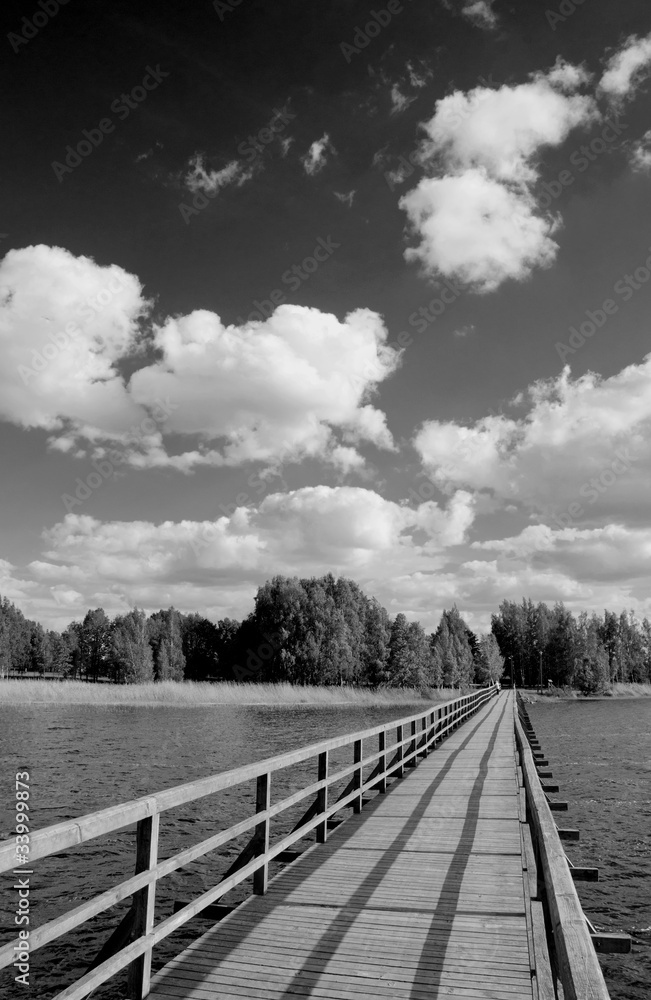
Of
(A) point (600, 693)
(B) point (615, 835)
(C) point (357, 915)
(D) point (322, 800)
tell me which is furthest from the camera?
(A) point (600, 693)

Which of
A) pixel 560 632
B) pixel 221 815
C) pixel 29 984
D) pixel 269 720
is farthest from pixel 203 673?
pixel 29 984

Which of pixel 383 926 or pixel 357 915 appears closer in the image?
pixel 383 926

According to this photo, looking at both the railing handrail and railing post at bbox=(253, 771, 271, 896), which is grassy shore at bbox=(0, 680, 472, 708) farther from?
the railing handrail

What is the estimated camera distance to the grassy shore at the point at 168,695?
42.4m

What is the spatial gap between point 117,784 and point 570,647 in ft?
342

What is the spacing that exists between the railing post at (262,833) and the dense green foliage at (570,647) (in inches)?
4048

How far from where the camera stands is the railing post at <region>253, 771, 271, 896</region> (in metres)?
6.71

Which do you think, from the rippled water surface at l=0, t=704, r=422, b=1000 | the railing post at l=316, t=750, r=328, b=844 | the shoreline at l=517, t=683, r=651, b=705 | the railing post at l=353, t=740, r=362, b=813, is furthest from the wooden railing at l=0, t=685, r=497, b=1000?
the shoreline at l=517, t=683, r=651, b=705

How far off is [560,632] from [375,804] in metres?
118

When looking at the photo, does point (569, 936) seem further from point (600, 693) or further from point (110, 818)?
point (600, 693)

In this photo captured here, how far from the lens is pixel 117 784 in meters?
19.1

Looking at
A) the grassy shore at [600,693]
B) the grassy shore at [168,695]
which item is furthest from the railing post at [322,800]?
the grassy shore at [600,693]

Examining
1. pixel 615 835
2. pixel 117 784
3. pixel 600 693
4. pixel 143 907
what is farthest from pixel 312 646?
pixel 143 907

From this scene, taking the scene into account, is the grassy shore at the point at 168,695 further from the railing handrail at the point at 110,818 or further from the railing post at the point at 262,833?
the railing handrail at the point at 110,818
